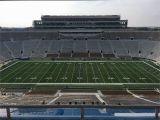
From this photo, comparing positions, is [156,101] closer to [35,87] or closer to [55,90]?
[55,90]

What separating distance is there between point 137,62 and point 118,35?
54.1ft

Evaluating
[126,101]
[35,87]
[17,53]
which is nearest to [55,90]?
[35,87]

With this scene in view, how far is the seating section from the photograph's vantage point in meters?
52.2

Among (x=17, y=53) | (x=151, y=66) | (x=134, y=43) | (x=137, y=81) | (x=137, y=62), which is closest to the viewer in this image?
(x=137, y=81)

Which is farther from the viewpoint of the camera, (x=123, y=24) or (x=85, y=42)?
(x=123, y=24)

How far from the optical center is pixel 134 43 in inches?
2255

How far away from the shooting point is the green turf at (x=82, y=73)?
3206 cm

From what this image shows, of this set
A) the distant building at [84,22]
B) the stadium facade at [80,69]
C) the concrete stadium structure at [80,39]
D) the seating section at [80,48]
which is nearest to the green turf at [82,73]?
the stadium facade at [80,69]

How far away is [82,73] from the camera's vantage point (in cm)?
3534

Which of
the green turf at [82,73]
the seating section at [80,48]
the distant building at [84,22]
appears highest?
the distant building at [84,22]

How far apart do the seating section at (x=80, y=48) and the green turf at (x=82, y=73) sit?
8.44 meters

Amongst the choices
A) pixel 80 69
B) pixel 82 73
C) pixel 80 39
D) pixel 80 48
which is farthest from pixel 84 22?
pixel 82 73

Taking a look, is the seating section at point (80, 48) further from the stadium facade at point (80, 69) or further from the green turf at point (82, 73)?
the green turf at point (82, 73)

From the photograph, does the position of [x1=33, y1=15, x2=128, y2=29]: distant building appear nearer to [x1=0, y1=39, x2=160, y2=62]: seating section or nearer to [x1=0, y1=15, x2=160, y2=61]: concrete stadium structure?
[x1=0, y1=15, x2=160, y2=61]: concrete stadium structure
